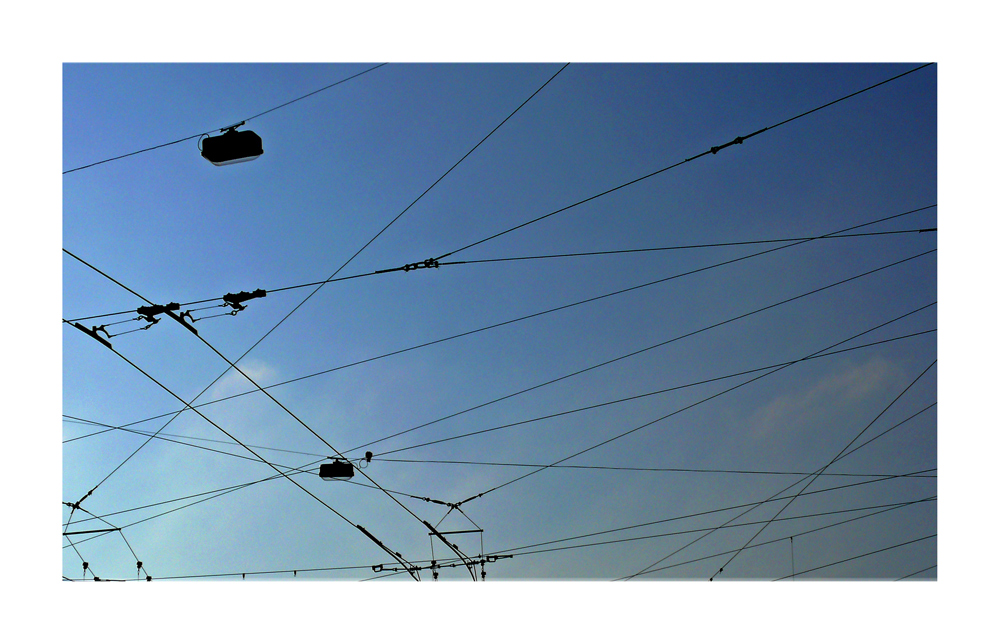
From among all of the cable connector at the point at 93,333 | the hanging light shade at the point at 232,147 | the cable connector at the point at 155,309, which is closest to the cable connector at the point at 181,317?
the cable connector at the point at 155,309

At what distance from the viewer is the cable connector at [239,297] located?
262 inches

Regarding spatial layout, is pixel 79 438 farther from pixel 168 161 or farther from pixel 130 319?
pixel 168 161

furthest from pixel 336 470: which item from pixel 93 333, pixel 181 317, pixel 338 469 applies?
pixel 93 333

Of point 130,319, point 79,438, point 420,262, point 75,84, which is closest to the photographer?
point 75,84

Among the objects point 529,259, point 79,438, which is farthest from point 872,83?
point 79,438

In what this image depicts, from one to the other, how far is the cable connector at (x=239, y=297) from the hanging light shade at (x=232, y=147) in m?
1.09

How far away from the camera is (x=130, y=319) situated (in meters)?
6.59

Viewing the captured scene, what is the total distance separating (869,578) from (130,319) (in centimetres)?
624

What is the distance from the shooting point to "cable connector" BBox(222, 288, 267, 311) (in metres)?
6.66

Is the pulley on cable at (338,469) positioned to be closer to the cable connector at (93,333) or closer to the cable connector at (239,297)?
the cable connector at (239,297)

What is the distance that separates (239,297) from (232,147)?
4.04 feet

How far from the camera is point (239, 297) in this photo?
21.9 feet

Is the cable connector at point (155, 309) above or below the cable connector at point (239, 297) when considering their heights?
below

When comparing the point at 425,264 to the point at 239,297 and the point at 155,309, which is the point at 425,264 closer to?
the point at 239,297
